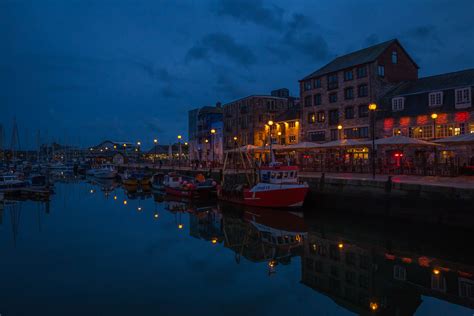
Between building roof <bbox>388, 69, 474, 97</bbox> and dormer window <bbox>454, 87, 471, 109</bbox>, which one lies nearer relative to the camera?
dormer window <bbox>454, 87, 471, 109</bbox>

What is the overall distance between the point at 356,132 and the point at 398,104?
5570 millimetres

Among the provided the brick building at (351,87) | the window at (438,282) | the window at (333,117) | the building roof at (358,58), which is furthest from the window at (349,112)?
the window at (438,282)

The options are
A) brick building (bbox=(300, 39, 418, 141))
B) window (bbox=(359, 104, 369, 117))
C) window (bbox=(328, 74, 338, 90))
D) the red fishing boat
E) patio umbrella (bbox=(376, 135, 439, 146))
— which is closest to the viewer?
patio umbrella (bbox=(376, 135, 439, 146))

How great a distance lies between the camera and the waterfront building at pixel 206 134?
71750mm

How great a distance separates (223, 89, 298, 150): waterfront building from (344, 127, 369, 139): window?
1682 cm

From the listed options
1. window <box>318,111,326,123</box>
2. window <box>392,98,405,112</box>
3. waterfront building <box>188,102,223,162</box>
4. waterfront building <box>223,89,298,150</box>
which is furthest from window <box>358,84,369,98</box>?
waterfront building <box>188,102,223,162</box>

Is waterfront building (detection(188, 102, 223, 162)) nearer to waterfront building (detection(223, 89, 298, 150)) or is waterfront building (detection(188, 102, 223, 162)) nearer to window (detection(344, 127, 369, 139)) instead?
waterfront building (detection(223, 89, 298, 150))

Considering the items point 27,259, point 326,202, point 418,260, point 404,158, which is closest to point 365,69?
point 404,158

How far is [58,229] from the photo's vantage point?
24.2 m

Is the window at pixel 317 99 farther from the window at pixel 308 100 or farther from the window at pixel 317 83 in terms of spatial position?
the window at pixel 317 83

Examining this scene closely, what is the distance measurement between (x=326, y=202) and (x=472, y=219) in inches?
420

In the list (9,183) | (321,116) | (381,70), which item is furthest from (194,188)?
(381,70)

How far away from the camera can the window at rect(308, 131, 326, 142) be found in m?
46.3

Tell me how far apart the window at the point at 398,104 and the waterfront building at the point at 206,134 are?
3678cm
